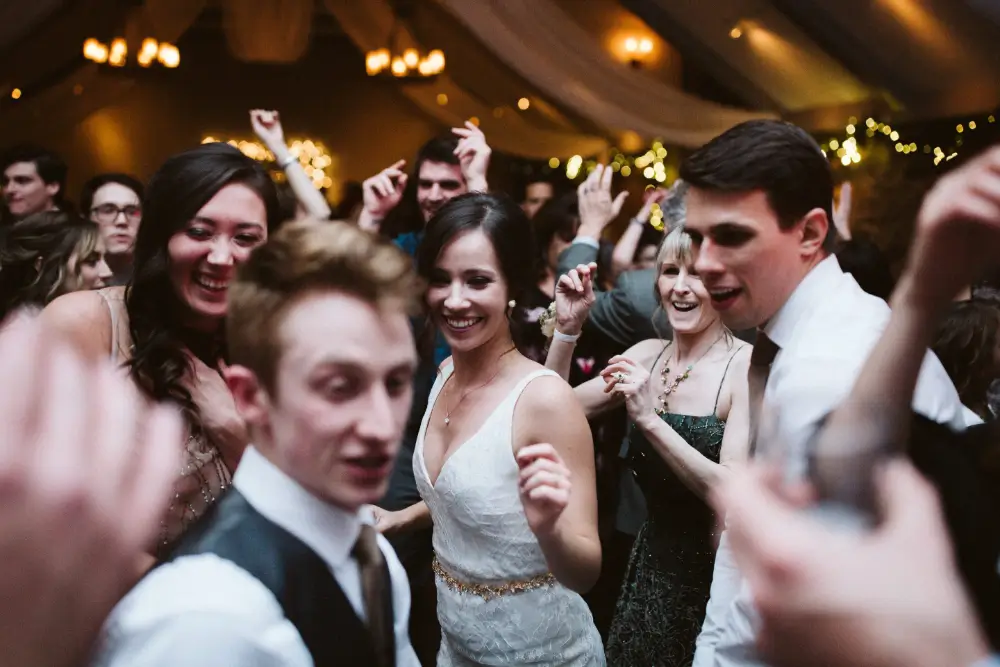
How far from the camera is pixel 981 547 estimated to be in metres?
0.66

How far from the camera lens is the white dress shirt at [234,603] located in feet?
2.29

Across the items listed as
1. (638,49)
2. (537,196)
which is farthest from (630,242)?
(638,49)

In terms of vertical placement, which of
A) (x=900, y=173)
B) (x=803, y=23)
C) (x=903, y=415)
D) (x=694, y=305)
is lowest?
(x=903, y=415)

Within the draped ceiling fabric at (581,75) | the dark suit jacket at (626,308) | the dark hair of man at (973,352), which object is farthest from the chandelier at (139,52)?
the dark hair of man at (973,352)

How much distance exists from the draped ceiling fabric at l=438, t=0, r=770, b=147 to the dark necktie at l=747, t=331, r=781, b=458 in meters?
3.85

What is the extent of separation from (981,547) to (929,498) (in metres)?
0.17

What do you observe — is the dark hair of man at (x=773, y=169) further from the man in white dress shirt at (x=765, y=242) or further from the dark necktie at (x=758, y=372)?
the dark necktie at (x=758, y=372)

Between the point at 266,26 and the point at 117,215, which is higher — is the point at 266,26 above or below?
above

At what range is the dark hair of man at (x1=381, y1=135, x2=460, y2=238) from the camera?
119 inches

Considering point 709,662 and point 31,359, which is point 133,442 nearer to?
point 31,359

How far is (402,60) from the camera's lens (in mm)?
8008

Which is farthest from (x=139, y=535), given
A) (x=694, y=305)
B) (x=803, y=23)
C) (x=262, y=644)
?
(x=803, y=23)

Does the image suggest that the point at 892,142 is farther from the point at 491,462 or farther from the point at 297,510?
the point at 297,510

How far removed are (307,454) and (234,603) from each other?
0.47ft
